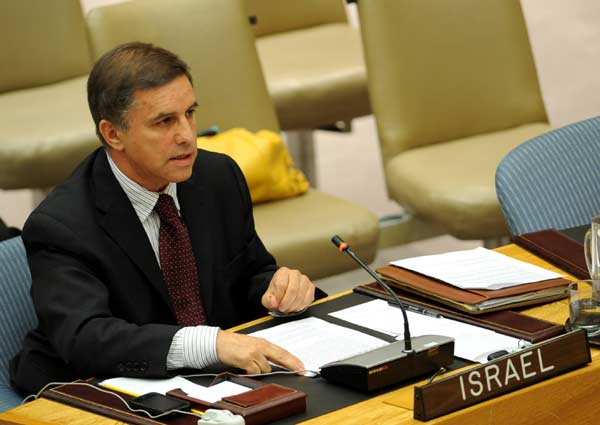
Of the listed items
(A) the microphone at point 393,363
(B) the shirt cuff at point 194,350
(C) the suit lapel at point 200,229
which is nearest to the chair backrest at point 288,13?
(C) the suit lapel at point 200,229

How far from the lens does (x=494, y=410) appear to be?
2146mm

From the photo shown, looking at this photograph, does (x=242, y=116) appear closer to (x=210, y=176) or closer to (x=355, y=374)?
(x=210, y=176)

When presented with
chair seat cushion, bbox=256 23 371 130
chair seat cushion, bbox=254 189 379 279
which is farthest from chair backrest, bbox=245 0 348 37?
chair seat cushion, bbox=254 189 379 279

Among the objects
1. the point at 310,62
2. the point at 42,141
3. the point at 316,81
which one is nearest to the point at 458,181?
the point at 316,81

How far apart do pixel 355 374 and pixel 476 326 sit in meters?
0.36

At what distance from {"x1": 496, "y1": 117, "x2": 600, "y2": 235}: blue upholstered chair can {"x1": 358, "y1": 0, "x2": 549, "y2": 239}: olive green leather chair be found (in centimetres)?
90

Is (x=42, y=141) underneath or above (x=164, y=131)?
underneath

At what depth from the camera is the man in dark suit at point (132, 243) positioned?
102 inches

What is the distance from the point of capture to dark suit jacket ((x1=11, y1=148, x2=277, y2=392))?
2504 mm

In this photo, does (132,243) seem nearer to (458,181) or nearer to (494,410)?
(494,410)

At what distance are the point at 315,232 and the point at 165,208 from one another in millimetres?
1174

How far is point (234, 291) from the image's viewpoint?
9.78 feet

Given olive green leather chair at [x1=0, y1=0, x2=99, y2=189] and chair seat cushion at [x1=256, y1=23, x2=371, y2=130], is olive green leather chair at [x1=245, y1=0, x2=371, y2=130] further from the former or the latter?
olive green leather chair at [x1=0, y1=0, x2=99, y2=189]

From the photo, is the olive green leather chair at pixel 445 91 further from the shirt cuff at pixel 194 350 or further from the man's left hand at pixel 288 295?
the shirt cuff at pixel 194 350
